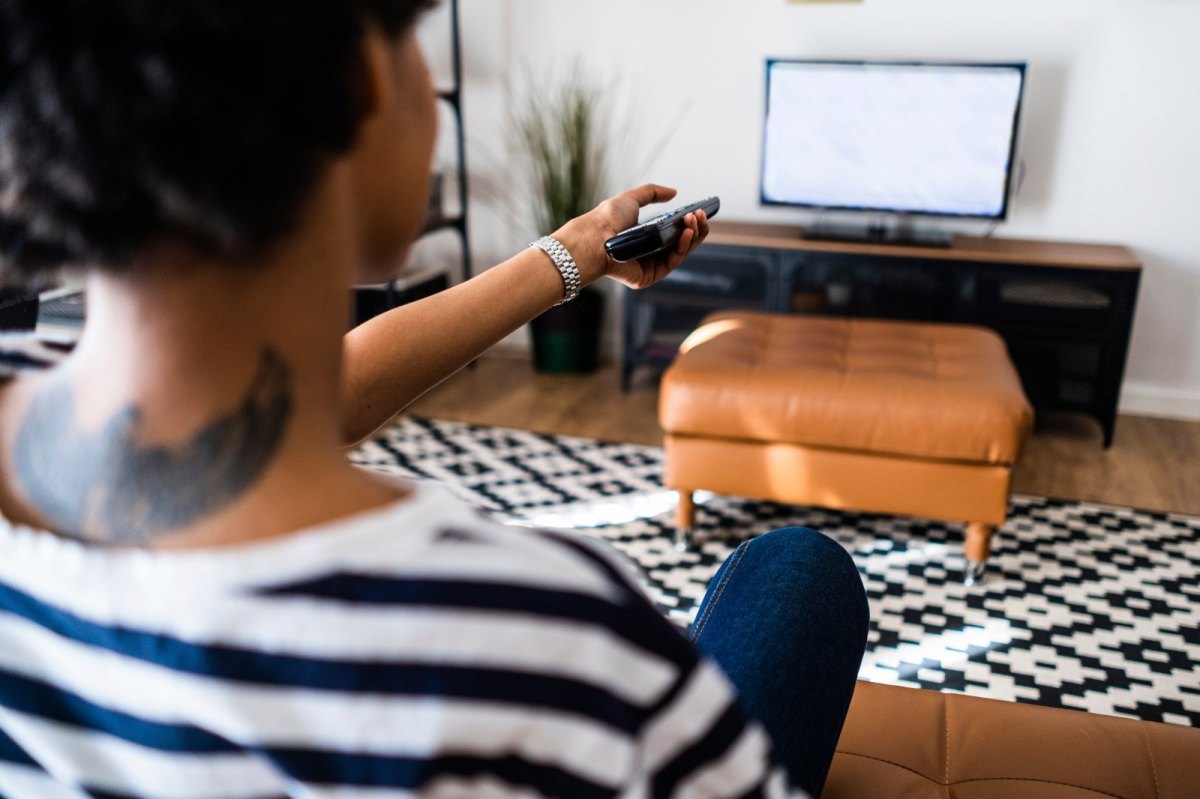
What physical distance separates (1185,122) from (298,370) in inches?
135

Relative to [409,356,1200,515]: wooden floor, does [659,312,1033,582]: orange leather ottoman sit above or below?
above

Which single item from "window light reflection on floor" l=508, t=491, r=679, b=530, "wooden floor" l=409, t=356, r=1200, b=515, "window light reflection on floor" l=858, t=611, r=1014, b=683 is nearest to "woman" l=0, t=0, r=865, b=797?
"window light reflection on floor" l=858, t=611, r=1014, b=683

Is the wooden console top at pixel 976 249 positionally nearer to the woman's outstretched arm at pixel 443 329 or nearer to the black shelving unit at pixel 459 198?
the black shelving unit at pixel 459 198

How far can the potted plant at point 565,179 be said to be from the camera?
349 centimetres

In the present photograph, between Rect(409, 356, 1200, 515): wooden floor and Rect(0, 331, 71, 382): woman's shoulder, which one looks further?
Rect(409, 356, 1200, 515): wooden floor

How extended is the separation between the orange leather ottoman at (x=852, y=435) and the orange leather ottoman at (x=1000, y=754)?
951 millimetres

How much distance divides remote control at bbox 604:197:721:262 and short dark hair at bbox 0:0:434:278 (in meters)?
0.65

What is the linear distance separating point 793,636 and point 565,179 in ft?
9.23

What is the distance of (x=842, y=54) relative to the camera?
3334 mm

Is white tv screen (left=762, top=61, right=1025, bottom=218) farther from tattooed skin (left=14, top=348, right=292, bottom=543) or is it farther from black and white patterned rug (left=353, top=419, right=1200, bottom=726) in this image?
tattooed skin (left=14, top=348, right=292, bottom=543)

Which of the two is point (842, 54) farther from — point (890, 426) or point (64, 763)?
point (64, 763)

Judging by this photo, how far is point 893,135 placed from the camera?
10.4 ft

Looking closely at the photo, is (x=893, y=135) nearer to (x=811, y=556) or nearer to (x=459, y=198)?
(x=459, y=198)

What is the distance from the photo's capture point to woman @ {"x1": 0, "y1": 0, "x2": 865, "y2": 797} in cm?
37
